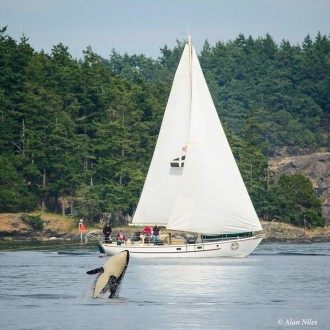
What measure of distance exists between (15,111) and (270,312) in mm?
88526

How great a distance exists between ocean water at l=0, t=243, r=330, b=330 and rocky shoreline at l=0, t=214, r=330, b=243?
3732 cm

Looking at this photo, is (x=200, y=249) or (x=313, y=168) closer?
(x=200, y=249)

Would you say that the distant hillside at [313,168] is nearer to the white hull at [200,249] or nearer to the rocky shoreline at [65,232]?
the rocky shoreline at [65,232]

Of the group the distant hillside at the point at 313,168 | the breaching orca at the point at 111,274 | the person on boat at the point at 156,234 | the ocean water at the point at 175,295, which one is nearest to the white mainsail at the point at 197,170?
the person on boat at the point at 156,234

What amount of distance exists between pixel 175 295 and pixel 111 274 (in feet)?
20.9

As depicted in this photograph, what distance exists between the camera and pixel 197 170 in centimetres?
7844

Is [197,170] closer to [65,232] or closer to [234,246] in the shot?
[234,246]

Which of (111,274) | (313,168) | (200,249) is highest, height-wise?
(313,168)

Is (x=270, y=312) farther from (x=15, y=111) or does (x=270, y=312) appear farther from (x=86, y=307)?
(x=15, y=111)

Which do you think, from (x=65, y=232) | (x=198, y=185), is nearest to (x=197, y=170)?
(x=198, y=185)

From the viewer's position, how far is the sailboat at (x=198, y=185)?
7756 centimetres

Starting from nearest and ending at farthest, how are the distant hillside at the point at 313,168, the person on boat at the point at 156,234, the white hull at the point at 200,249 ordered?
1. the white hull at the point at 200,249
2. the person on boat at the point at 156,234
3. the distant hillside at the point at 313,168

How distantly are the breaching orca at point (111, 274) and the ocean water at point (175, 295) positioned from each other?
575 millimetres

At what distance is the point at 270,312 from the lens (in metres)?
48.1
